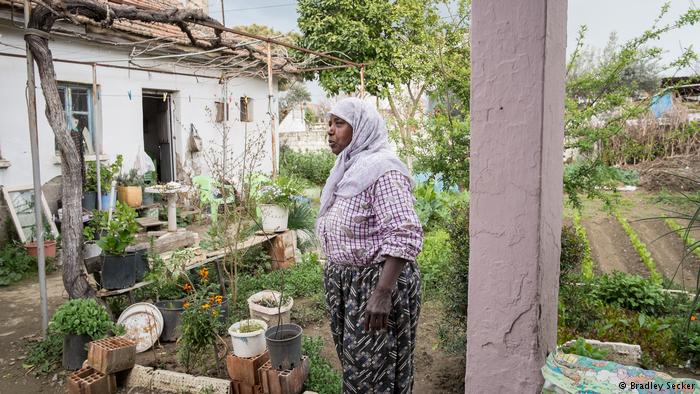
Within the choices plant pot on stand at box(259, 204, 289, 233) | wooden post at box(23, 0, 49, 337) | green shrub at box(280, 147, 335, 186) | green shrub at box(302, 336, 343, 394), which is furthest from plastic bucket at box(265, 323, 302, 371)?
green shrub at box(280, 147, 335, 186)

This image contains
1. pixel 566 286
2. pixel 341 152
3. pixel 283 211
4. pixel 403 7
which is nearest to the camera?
pixel 341 152

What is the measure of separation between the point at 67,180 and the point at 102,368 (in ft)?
6.40

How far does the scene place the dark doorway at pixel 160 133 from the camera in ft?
36.7

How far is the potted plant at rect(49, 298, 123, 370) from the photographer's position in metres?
3.71

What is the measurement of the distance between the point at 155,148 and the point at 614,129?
10.6 meters

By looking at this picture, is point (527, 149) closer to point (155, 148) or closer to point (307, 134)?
point (155, 148)

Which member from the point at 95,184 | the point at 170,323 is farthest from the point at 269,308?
the point at 95,184

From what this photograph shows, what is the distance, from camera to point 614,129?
13.8ft

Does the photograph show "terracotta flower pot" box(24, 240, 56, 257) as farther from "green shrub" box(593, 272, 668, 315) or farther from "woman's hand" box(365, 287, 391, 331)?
"green shrub" box(593, 272, 668, 315)

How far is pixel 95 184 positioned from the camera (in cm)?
870

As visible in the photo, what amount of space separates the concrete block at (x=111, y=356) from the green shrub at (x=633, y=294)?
4060mm

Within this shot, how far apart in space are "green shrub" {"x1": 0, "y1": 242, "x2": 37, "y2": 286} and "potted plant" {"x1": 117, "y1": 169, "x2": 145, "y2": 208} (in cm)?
204

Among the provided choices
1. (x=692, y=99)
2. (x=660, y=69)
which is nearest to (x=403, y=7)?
(x=660, y=69)


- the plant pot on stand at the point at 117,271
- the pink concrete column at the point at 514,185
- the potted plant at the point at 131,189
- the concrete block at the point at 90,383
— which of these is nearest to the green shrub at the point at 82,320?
the concrete block at the point at 90,383
